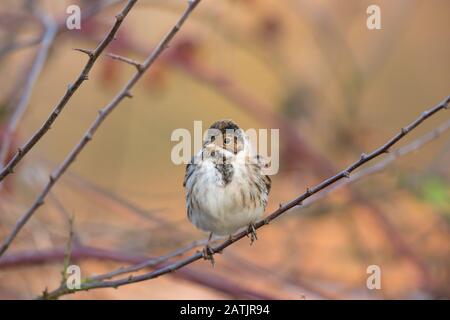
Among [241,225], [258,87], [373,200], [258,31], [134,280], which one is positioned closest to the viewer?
[134,280]

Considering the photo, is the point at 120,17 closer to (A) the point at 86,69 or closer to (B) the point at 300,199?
(A) the point at 86,69

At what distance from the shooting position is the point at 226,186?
207cm

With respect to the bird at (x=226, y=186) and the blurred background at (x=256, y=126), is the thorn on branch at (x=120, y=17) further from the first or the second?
the blurred background at (x=256, y=126)

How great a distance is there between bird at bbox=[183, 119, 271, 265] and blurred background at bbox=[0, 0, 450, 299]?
7.0 inches

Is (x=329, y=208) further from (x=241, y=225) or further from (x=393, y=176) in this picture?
(x=241, y=225)

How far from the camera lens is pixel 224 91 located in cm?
335

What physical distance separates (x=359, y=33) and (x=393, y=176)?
2.41m

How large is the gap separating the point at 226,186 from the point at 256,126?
333 cm

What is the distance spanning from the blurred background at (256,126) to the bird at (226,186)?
18cm

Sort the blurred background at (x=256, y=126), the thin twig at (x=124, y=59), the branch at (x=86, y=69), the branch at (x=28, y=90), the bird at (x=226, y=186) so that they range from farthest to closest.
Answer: the blurred background at (x=256, y=126) → the bird at (x=226, y=186) → the branch at (x=28, y=90) → the thin twig at (x=124, y=59) → the branch at (x=86, y=69)

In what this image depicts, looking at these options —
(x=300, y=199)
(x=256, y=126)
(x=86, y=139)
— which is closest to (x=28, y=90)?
(x=86, y=139)

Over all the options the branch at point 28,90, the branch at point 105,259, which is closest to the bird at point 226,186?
the branch at point 105,259

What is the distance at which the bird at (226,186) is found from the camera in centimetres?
204
